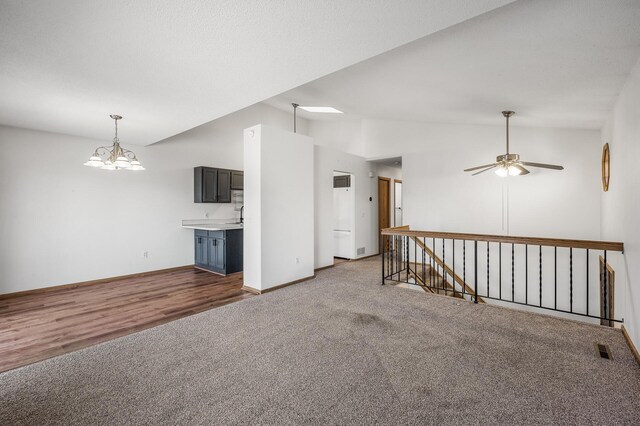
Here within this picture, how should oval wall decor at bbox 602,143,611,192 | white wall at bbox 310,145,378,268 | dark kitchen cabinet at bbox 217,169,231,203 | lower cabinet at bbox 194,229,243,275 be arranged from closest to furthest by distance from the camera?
oval wall decor at bbox 602,143,611,192 → lower cabinet at bbox 194,229,243,275 → white wall at bbox 310,145,378,268 → dark kitchen cabinet at bbox 217,169,231,203

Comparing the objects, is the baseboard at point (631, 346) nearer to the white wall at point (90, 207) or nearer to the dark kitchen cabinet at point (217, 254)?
the dark kitchen cabinet at point (217, 254)

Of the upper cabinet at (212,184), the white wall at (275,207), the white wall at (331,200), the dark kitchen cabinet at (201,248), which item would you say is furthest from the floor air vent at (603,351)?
the upper cabinet at (212,184)

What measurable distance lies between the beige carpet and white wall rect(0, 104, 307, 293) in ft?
9.70

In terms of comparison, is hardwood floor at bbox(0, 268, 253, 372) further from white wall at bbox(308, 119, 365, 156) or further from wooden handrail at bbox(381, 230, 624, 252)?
white wall at bbox(308, 119, 365, 156)

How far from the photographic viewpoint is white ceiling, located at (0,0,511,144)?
1.73 meters

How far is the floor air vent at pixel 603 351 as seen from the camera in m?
2.44

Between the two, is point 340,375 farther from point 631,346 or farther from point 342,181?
point 342,181

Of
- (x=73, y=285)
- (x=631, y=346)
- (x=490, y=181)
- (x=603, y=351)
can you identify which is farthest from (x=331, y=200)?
(x=73, y=285)

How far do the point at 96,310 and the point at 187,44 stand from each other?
356cm

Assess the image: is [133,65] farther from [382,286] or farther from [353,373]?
[382,286]

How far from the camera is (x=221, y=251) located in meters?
5.66

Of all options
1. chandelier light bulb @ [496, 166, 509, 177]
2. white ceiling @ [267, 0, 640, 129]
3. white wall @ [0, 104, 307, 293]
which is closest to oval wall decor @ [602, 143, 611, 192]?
white ceiling @ [267, 0, 640, 129]

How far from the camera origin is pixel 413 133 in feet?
21.7

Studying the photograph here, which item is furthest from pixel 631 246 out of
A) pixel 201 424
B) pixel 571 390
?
pixel 201 424
